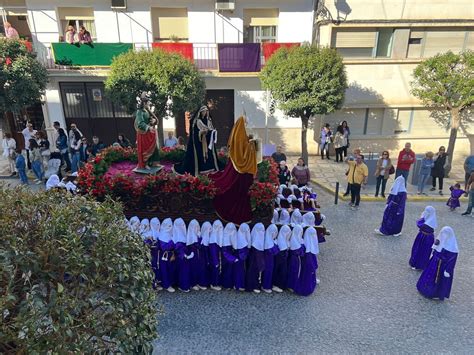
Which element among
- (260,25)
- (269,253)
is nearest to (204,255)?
(269,253)

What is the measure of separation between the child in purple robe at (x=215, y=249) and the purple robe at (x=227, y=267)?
11cm

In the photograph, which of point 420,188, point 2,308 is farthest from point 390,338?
point 420,188

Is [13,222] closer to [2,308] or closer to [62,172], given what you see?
[2,308]

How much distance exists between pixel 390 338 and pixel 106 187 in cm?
623

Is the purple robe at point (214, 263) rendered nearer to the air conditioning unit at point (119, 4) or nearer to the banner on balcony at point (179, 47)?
the banner on balcony at point (179, 47)

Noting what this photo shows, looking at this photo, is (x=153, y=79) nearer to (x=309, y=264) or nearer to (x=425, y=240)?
(x=309, y=264)

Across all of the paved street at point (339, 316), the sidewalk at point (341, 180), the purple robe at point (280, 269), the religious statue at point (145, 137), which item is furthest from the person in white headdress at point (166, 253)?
the sidewalk at point (341, 180)

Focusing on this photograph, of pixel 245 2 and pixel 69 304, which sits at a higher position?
pixel 245 2

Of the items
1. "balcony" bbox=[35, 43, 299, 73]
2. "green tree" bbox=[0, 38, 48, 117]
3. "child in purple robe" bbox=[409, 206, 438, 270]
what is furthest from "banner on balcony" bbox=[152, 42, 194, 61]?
"child in purple robe" bbox=[409, 206, 438, 270]

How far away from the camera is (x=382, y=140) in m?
16.7

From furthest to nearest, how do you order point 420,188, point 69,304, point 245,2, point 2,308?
point 245,2 < point 420,188 < point 69,304 < point 2,308

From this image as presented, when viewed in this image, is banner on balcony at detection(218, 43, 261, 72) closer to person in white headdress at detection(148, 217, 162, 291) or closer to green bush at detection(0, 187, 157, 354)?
person in white headdress at detection(148, 217, 162, 291)

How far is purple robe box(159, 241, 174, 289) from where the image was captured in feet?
22.9

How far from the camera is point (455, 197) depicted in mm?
10875
